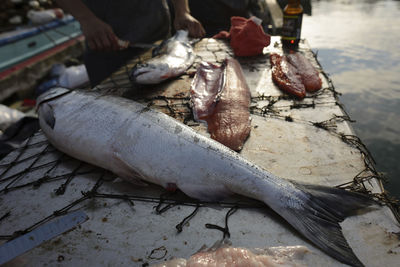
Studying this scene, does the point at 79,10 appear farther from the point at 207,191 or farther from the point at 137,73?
the point at 207,191

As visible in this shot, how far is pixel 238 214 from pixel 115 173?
1.11m

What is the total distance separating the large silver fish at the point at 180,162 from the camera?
67.3 inches

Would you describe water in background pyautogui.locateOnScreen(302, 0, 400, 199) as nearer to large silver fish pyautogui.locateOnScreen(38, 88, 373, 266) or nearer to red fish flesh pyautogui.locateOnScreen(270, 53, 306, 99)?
red fish flesh pyautogui.locateOnScreen(270, 53, 306, 99)

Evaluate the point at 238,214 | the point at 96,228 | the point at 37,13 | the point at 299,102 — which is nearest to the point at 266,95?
the point at 299,102

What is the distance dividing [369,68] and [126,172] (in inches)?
282

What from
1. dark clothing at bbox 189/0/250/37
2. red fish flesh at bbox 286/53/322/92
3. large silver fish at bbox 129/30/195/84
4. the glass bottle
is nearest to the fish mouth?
large silver fish at bbox 129/30/195/84

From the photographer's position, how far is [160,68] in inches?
139

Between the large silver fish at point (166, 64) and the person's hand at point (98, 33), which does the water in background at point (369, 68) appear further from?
the person's hand at point (98, 33)

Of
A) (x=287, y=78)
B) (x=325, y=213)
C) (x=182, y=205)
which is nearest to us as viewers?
(x=325, y=213)

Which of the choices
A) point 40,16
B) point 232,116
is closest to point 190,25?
point 232,116

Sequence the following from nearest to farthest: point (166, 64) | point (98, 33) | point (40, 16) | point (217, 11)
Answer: point (166, 64), point (98, 33), point (217, 11), point (40, 16)

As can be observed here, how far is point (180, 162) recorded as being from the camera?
2.03 metres

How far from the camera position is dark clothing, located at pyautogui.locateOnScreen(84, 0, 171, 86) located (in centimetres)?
473

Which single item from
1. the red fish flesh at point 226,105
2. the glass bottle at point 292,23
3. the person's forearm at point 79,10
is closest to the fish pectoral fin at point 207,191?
the red fish flesh at point 226,105
